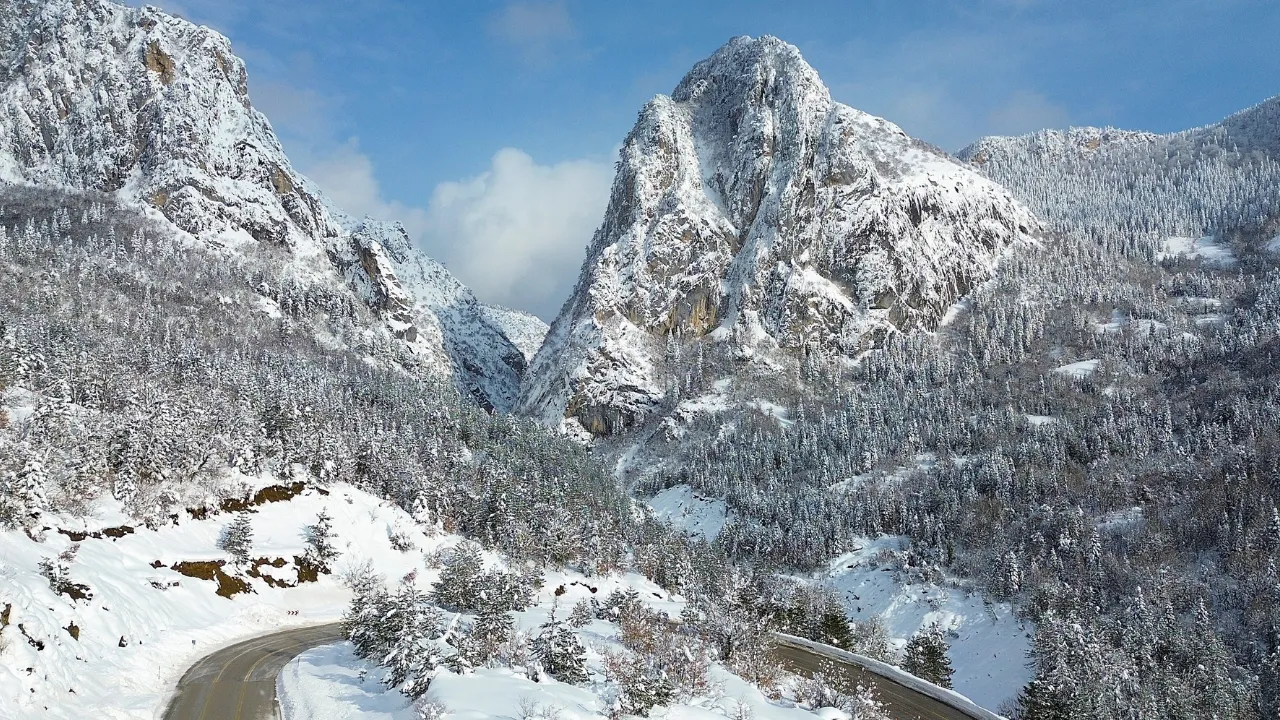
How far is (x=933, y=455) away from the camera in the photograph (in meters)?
186

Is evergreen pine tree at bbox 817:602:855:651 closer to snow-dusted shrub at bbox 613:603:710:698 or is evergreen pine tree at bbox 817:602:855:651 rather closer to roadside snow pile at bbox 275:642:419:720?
snow-dusted shrub at bbox 613:603:710:698

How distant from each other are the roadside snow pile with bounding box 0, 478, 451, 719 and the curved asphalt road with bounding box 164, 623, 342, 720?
940 millimetres

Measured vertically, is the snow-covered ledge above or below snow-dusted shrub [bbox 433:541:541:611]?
below

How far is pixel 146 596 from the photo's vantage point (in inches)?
1494

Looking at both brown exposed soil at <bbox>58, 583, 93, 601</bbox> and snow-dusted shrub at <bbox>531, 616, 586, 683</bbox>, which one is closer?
snow-dusted shrub at <bbox>531, 616, 586, 683</bbox>

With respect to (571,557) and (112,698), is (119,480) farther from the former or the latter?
(571,557)

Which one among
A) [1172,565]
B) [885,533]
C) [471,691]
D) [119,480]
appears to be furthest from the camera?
[885,533]

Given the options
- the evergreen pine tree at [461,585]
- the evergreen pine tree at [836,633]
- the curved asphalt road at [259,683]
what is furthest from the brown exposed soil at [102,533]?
the evergreen pine tree at [836,633]

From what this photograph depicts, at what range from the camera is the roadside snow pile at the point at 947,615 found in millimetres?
102481

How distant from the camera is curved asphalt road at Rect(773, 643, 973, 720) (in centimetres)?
3369

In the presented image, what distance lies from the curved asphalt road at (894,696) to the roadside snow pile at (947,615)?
60.4 metres

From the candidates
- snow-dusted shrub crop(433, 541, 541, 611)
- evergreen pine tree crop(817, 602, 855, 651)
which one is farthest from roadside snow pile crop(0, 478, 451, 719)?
evergreen pine tree crop(817, 602, 855, 651)

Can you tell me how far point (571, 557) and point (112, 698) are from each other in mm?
Result: 57365

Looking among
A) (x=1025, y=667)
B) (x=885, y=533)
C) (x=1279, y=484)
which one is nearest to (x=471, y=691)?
(x=1025, y=667)
